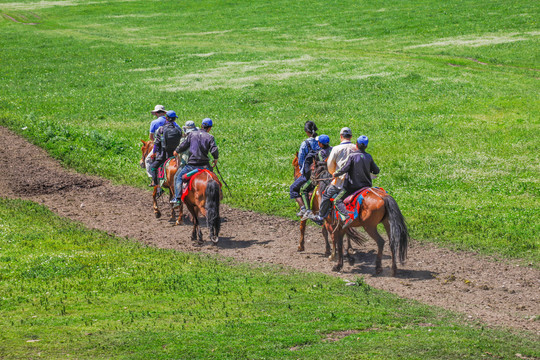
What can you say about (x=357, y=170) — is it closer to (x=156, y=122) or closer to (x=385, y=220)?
(x=385, y=220)

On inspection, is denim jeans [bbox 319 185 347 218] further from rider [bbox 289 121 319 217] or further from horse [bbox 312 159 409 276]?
rider [bbox 289 121 319 217]

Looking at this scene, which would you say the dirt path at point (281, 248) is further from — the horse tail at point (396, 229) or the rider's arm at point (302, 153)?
the rider's arm at point (302, 153)

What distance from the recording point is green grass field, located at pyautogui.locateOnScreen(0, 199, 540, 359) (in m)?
12.0

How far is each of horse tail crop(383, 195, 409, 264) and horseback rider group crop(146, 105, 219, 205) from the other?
603cm

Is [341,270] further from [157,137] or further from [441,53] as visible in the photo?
[441,53]

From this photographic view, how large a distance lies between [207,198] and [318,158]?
3.37 meters

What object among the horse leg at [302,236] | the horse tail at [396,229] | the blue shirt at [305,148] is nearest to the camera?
the horse tail at [396,229]

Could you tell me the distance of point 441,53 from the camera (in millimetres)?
55062

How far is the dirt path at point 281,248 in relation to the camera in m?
15.1

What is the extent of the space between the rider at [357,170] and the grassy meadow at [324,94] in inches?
168

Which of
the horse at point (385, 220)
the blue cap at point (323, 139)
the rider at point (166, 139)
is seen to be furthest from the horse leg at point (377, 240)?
the rider at point (166, 139)

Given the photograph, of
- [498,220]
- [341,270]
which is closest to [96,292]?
[341,270]

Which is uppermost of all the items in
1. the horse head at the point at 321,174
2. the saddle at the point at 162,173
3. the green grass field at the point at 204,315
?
the horse head at the point at 321,174

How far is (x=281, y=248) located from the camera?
2023cm
